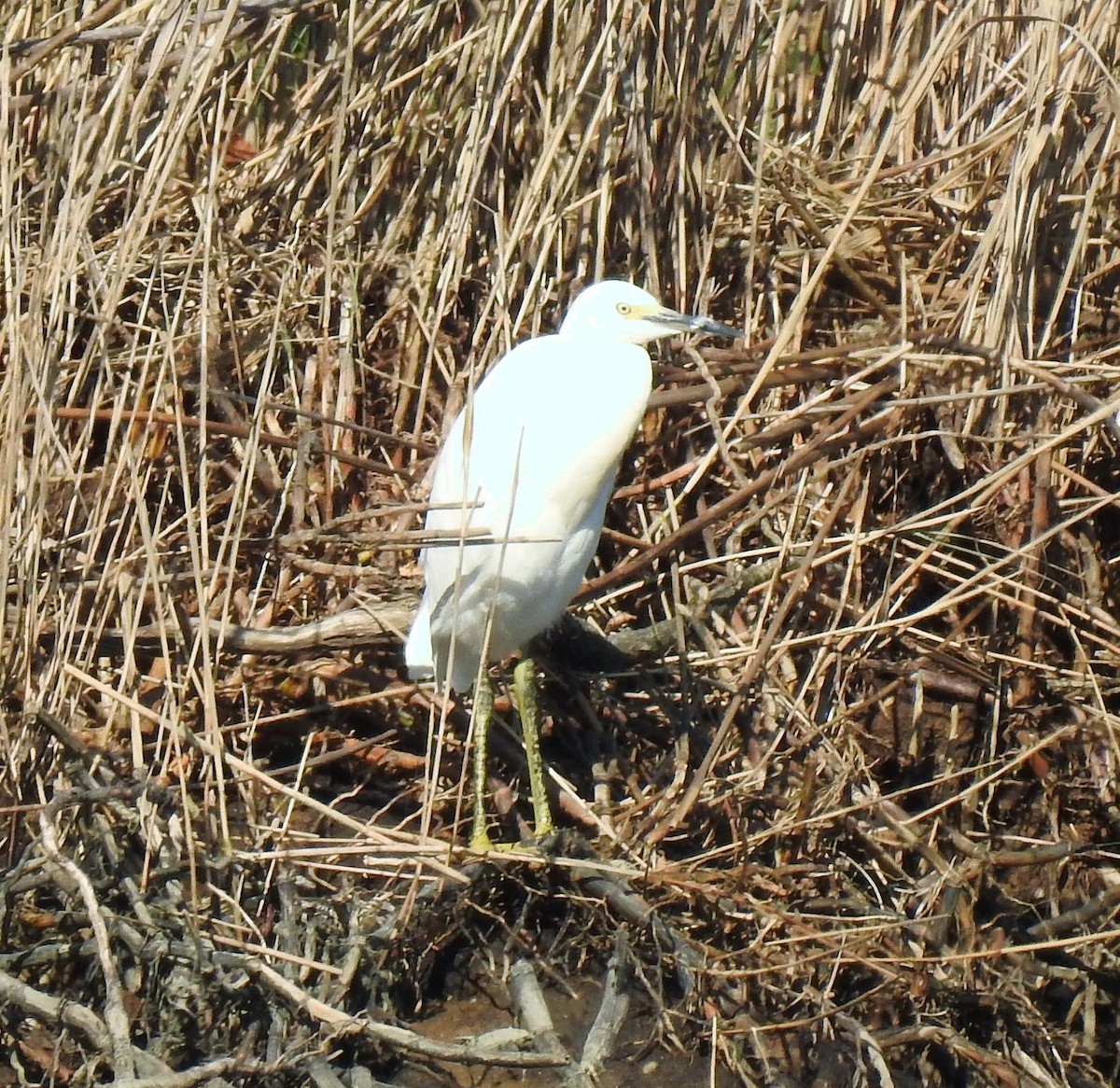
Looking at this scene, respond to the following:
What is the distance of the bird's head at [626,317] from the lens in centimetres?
252

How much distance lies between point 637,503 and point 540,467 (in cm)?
43

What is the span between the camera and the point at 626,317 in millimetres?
2527

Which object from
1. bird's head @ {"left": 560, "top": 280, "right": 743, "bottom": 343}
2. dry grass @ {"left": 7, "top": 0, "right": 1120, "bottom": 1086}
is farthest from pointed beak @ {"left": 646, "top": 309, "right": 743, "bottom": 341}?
dry grass @ {"left": 7, "top": 0, "right": 1120, "bottom": 1086}

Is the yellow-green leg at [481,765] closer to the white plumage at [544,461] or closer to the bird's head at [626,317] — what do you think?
the white plumage at [544,461]

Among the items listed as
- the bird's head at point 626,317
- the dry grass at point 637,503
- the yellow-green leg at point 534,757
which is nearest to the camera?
the dry grass at point 637,503

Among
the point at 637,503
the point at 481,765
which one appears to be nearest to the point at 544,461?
the point at 637,503

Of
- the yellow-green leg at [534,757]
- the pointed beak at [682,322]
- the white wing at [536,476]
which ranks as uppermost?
the pointed beak at [682,322]

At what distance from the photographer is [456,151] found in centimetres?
291

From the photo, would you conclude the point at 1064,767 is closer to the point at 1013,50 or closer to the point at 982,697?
the point at 982,697

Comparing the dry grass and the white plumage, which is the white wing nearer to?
the white plumage

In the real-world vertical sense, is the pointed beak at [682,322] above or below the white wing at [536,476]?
above

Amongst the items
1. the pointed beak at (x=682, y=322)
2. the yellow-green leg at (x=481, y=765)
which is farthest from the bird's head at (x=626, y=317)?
the yellow-green leg at (x=481, y=765)

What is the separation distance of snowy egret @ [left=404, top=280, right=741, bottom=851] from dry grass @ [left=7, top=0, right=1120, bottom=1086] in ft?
0.40

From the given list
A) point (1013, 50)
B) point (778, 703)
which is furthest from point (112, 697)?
point (1013, 50)
